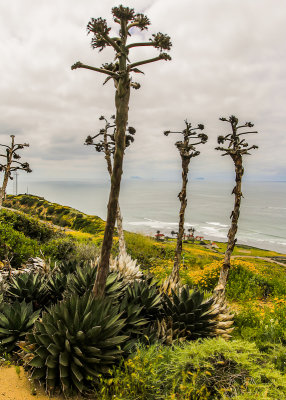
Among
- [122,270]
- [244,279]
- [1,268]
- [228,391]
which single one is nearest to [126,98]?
[228,391]

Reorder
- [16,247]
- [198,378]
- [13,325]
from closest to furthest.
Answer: [198,378] → [13,325] → [16,247]

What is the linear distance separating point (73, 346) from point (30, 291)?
2605 mm

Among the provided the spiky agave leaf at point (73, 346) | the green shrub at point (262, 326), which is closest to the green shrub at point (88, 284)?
the spiky agave leaf at point (73, 346)

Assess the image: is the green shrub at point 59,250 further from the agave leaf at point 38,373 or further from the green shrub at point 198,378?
the green shrub at point 198,378

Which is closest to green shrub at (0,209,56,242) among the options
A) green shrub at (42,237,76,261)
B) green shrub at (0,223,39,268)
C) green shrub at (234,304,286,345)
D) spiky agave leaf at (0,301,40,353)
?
green shrub at (42,237,76,261)

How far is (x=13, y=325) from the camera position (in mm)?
4492

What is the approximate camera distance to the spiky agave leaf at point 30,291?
18.8 ft

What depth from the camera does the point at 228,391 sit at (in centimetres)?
319

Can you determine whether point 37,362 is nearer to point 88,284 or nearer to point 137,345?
point 137,345

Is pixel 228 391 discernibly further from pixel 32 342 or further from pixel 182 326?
pixel 32 342

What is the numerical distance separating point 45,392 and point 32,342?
2.31ft

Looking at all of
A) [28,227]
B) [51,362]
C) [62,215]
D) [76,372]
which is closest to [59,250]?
[28,227]

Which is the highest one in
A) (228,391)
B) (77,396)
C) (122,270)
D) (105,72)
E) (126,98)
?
(105,72)

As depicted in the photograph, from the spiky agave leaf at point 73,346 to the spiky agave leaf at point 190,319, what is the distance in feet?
4.28
